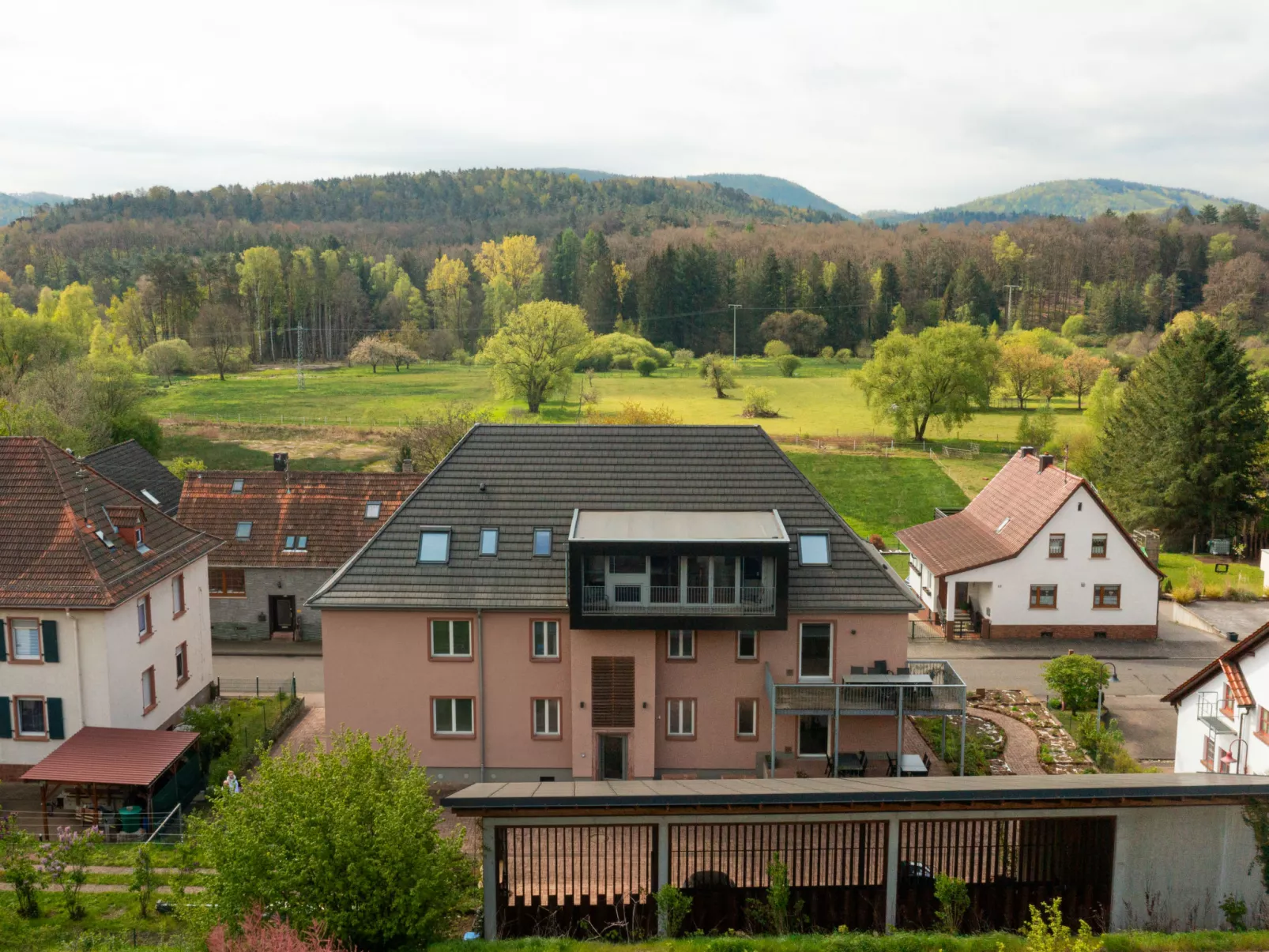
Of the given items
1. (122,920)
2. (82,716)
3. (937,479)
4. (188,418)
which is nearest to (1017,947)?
(122,920)

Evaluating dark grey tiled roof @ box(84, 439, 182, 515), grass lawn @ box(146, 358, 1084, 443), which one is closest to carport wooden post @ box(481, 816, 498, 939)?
dark grey tiled roof @ box(84, 439, 182, 515)

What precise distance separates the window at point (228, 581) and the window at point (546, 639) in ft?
57.4

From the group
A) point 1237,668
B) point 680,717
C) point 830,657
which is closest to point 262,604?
point 680,717

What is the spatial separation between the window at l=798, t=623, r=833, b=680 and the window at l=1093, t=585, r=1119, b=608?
59.0 feet

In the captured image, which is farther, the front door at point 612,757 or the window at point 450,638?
the window at point 450,638

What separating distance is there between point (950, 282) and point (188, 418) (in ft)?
313

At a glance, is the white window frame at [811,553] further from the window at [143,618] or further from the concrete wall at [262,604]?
the concrete wall at [262,604]

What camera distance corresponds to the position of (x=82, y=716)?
84.5ft

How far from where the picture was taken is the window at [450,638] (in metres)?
25.5

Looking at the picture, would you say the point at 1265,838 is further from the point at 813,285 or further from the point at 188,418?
the point at 813,285

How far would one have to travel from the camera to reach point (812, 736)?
25453 mm

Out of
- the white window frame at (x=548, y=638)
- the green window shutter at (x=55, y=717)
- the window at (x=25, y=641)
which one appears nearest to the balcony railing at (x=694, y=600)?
the white window frame at (x=548, y=638)

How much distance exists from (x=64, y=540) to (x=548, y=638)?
12813 millimetres

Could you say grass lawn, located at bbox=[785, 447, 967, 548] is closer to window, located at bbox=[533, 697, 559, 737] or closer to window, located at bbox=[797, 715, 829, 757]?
window, located at bbox=[797, 715, 829, 757]
